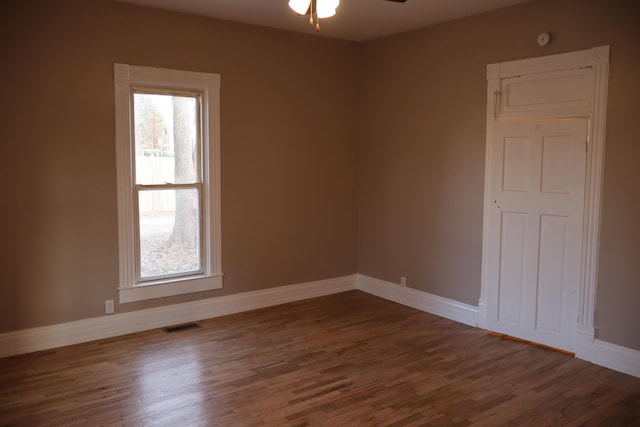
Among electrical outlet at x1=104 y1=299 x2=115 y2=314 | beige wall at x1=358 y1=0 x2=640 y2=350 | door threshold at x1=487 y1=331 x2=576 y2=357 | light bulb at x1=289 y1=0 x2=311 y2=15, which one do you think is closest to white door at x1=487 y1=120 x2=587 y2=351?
door threshold at x1=487 y1=331 x2=576 y2=357

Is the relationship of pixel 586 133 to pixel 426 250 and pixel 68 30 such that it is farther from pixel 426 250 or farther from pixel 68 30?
pixel 68 30

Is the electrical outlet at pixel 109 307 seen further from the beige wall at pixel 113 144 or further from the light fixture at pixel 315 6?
the light fixture at pixel 315 6

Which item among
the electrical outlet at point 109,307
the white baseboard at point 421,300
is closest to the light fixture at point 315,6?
the electrical outlet at point 109,307

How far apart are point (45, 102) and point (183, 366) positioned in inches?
91.8

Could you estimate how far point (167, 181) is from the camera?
4.73 metres

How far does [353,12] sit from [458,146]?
1553mm

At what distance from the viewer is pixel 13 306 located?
3994mm

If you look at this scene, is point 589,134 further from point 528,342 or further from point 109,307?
point 109,307

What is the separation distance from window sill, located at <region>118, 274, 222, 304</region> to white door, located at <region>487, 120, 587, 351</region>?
2.61 m

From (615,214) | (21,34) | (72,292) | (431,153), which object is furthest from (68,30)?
(615,214)

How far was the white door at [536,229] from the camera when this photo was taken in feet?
13.1

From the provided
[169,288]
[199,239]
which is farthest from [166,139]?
[169,288]

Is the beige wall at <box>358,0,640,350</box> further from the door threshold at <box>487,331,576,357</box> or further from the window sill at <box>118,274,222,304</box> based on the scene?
the window sill at <box>118,274,222,304</box>

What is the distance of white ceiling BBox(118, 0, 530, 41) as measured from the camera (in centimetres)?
424
